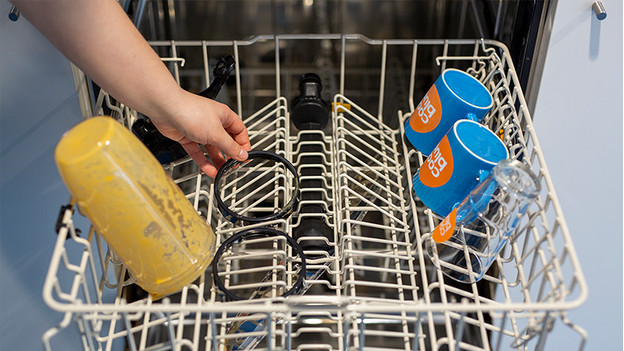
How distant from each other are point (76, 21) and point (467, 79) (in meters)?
0.51

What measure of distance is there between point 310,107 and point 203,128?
10.1 inches

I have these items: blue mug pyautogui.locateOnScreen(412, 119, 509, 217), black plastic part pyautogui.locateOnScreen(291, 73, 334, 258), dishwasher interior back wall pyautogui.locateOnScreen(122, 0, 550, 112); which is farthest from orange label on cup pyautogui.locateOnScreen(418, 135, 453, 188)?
dishwasher interior back wall pyautogui.locateOnScreen(122, 0, 550, 112)

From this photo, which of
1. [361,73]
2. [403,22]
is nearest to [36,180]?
[361,73]

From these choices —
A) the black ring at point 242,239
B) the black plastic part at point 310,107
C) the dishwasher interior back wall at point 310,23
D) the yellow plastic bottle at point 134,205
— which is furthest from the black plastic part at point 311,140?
the dishwasher interior back wall at point 310,23

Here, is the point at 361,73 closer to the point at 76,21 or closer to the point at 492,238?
the point at 492,238

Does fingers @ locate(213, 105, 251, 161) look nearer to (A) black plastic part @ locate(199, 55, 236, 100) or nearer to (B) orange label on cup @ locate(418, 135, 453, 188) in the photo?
(A) black plastic part @ locate(199, 55, 236, 100)

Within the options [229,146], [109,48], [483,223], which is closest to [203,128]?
[229,146]

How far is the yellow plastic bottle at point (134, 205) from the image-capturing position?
1.92 ft

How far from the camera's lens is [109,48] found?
0.66 metres

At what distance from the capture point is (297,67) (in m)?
1.40

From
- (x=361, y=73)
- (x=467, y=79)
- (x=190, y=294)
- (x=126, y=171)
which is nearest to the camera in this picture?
(x=126, y=171)

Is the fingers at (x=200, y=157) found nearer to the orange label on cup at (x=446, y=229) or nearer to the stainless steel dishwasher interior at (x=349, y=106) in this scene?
the stainless steel dishwasher interior at (x=349, y=106)

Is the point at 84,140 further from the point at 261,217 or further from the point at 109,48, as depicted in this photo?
the point at 261,217

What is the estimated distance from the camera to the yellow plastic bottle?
58 centimetres
